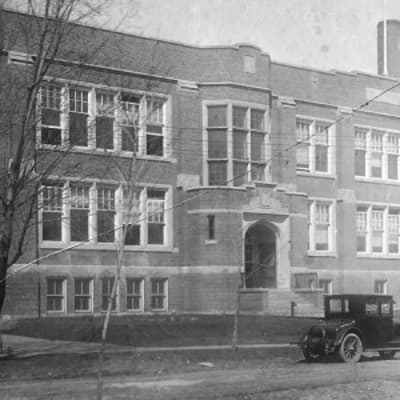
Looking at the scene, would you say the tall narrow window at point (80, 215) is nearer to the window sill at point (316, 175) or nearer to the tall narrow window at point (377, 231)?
the window sill at point (316, 175)

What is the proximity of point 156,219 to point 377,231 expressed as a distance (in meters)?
12.0

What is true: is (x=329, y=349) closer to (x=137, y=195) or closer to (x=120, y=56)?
(x=137, y=195)

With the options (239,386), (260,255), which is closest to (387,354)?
(239,386)

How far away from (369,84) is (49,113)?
22839 millimetres

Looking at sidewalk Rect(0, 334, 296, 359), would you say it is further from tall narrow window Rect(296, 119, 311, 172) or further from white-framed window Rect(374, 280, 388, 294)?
white-framed window Rect(374, 280, 388, 294)

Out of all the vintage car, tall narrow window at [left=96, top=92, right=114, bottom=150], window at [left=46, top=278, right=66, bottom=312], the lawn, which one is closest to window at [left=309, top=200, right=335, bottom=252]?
the lawn

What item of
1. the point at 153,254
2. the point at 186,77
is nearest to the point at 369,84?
the point at 186,77

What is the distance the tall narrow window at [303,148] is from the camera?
113ft

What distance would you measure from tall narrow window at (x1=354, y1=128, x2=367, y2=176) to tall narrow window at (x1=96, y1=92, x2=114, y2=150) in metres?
13.4

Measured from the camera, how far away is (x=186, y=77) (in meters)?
30.6

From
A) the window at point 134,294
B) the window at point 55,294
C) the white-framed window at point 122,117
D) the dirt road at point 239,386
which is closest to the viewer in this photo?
the dirt road at point 239,386

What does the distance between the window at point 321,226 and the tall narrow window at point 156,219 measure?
7.56m

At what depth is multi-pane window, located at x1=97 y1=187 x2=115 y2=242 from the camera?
2836 cm

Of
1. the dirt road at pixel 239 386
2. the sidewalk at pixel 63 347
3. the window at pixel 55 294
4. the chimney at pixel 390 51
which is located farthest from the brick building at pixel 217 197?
the dirt road at pixel 239 386
